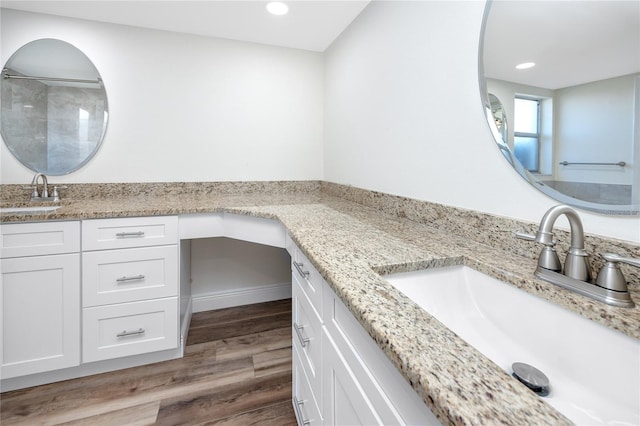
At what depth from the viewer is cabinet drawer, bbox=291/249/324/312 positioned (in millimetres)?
942

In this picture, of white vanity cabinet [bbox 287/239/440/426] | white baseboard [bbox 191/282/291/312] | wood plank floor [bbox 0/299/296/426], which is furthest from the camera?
white baseboard [bbox 191/282/291/312]

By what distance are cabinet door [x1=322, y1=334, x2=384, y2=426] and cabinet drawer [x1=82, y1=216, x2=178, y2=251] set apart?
125 centimetres

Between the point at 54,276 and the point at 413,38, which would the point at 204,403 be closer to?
the point at 54,276

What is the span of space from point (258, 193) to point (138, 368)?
138cm

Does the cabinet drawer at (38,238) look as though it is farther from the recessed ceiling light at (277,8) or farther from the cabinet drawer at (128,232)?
the recessed ceiling light at (277,8)

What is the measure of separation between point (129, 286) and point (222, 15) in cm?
176

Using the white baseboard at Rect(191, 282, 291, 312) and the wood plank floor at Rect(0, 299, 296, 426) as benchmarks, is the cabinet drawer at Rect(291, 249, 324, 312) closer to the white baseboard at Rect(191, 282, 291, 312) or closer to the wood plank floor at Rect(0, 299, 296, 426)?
the wood plank floor at Rect(0, 299, 296, 426)

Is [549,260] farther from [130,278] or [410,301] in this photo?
[130,278]

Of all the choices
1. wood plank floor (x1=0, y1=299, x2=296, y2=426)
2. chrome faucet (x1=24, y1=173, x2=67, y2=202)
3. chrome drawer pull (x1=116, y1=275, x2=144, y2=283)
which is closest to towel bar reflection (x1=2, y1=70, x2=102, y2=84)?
chrome faucet (x1=24, y1=173, x2=67, y2=202)

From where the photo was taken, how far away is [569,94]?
2.77 ft

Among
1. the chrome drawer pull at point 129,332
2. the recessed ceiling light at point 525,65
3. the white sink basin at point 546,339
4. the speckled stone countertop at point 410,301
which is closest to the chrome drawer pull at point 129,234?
the speckled stone countertop at point 410,301

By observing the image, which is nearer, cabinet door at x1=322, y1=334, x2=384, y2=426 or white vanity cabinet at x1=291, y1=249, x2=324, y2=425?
cabinet door at x1=322, y1=334, x2=384, y2=426

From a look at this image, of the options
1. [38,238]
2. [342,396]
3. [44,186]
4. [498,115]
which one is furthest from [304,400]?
[44,186]

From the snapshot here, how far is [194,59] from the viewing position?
228 centimetres
